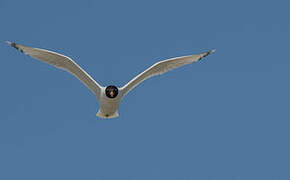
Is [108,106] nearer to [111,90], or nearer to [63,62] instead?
[111,90]

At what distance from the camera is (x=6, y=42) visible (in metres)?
36.2

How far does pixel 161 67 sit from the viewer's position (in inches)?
1511

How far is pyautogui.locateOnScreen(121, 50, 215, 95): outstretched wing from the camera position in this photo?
37.6 meters

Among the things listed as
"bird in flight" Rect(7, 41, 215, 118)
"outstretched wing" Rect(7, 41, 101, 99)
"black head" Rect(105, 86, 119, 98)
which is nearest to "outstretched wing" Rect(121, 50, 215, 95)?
"bird in flight" Rect(7, 41, 215, 118)

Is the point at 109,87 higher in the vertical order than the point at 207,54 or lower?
lower

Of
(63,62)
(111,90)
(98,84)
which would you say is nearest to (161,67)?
(111,90)

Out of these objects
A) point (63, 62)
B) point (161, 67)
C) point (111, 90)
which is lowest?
point (111, 90)

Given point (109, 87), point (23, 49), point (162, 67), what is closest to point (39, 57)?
point (23, 49)

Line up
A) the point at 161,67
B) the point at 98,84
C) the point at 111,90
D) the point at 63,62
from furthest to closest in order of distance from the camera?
the point at 161,67 → the point at 98,84 → the point at 63,62 → the point at 111,90

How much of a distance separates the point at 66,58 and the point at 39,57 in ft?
4.05

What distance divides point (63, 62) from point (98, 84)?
1.87 metres

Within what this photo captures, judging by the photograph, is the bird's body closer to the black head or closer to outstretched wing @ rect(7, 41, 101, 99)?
the black head

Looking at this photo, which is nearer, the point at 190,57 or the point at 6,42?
the point at 6,42

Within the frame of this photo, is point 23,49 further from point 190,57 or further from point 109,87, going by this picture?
point 190,57
